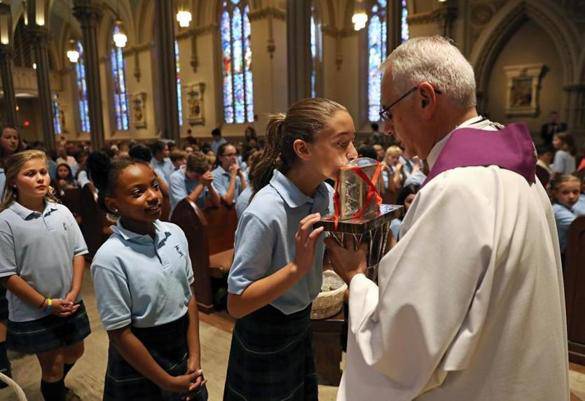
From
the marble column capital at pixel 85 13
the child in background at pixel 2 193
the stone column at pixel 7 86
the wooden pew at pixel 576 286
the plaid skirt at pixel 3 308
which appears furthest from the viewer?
the stone column at pixel 7 86

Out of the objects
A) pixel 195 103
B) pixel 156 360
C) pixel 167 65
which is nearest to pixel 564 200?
pixel 156 360

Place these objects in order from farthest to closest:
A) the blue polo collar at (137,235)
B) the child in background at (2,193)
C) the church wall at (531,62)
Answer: the church wall at (531,62) → the child in background at (2,193) → the blue polo collar at (137,235)

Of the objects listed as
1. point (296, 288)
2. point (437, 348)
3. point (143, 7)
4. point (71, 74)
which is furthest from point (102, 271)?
point (71, 74)

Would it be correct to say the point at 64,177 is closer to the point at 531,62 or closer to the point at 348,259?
the point at 348,259

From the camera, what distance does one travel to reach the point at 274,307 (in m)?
1.64

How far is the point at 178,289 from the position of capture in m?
1.88

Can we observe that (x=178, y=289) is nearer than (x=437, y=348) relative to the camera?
No

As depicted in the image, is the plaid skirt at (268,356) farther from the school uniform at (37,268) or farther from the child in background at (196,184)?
the child in background at (196,184)

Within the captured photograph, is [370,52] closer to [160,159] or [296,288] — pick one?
[160,159]

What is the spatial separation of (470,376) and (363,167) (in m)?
0.66

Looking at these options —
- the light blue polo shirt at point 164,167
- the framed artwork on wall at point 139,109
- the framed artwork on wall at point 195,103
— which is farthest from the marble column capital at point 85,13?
the light blue polo shirt at point 164,167

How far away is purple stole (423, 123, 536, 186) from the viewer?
1.05 m

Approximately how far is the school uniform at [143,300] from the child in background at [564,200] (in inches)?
128

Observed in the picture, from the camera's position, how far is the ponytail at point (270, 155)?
5.96 ft
